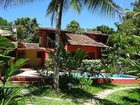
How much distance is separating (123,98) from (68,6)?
4966 millimetres

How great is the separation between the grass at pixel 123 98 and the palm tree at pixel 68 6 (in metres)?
2.45

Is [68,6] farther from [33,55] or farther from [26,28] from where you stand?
[26,28]

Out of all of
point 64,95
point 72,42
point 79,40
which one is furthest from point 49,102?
point 79,40

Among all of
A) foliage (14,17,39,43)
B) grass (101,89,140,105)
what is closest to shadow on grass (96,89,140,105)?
grass (101,89,140,105)

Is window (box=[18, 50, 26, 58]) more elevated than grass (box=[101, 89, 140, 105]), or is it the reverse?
window (box=[18, 50, 26, 58])

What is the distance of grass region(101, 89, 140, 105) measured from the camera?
1485 cm

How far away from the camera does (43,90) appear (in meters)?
15.9

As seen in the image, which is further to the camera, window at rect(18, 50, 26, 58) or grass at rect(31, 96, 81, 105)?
window at rect(18, 50, 26, 58)

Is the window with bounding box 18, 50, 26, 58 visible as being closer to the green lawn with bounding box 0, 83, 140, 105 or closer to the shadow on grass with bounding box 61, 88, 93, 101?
the green lawn with bounding box 0, 83, 140, 105

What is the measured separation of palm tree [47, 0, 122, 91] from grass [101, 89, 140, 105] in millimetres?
2446

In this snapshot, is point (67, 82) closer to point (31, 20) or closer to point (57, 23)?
point (57, 23)

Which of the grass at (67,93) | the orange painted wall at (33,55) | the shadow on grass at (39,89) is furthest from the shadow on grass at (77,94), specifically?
the orange painted wall at (33,55)

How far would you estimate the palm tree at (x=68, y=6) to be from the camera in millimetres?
14516

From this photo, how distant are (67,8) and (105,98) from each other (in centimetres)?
449
